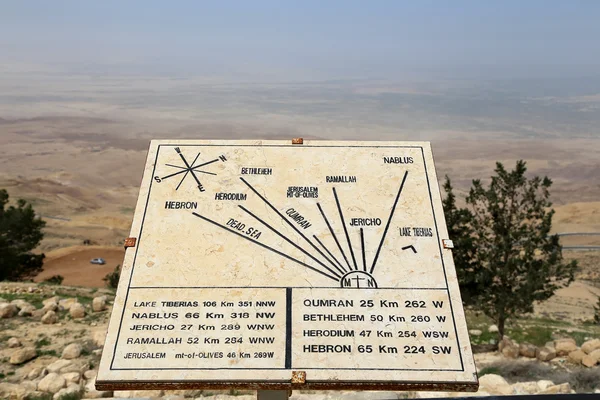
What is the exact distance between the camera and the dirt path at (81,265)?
64.3ft

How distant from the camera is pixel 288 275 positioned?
370cm

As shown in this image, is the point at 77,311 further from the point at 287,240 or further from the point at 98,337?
the point at 287,240

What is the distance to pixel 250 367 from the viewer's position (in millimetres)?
3248

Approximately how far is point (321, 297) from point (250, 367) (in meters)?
0.70

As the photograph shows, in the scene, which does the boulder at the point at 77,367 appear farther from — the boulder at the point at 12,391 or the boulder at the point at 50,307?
the boulder at the point at 50,307

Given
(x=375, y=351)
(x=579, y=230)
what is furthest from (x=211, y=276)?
(x=579, y=230)

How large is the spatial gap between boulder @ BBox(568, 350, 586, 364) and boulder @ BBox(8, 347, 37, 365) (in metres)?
8.65

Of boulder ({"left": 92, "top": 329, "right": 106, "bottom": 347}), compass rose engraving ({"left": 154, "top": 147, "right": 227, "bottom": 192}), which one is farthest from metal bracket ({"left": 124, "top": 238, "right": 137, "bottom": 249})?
boulder ({"left": 92, "top": 329, "right": 106, "bottom": 347})

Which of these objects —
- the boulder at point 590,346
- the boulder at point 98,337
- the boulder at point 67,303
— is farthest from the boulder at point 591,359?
the boulder at point 67,303

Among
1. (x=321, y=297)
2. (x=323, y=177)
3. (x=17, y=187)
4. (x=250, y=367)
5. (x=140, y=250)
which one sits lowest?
(x=250, y=367)

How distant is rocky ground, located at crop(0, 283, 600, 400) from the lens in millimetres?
6105

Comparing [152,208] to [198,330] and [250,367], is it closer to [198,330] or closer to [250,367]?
[198,330]

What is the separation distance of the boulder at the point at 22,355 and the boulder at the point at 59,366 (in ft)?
2.03

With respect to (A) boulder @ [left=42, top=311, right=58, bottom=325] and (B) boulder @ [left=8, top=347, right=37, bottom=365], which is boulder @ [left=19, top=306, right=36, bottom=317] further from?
(B) boulder @ [left=8, top=347, right=37, bottom=365]
